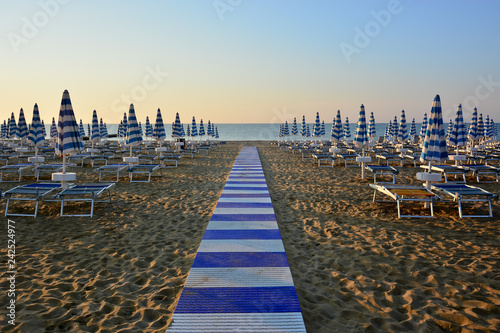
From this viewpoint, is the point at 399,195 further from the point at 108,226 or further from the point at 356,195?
the point at 108,226

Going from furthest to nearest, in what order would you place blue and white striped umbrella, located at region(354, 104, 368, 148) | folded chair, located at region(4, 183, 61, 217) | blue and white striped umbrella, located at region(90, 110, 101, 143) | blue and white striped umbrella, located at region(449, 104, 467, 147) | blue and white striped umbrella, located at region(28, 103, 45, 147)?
1. blue and white striped umbrella, located at region(90, 110, 101, 143)
2. blue and white striped umbrella, located at region(449, 104, 467, 147)
3. blue and white striped umbrella, located at region(28, 103, 45, 147)
4. blue and white striped umbrella, located at region(354, 104, 368, 148)
5. folded chair, located at region(4, 183, 61, 217)

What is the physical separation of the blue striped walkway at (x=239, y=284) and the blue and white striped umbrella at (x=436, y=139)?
3.89m

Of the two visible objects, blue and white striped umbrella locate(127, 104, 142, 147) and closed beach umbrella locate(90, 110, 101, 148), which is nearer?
blue and white striped umbrella locate(127, 104, 142, 147)

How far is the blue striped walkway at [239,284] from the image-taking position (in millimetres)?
2754

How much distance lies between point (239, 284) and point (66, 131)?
606cm

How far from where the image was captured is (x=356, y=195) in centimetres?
824

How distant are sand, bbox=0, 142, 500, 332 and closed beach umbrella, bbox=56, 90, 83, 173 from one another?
4.29ft

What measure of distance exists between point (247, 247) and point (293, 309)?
156cm

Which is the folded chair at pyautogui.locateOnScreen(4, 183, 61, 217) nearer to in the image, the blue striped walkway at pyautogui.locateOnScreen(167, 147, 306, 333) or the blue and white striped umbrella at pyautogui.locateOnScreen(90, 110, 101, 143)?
the blue striped walkway at pyautogui.locateOnScreen(167, 147, 306, 333)

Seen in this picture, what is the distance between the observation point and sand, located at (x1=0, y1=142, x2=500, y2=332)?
9.54ft

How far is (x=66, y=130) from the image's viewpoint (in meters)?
7.33

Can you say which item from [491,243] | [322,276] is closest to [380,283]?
[322,276]

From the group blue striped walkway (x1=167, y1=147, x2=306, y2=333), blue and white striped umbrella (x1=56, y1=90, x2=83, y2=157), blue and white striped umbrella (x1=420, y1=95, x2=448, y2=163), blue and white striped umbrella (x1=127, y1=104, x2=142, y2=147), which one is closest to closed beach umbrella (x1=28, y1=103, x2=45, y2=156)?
blue and white striped umbrella (x1=127, y1=104, x2=142, y2=147)

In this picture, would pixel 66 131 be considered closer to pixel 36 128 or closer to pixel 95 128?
pixel 36 128
